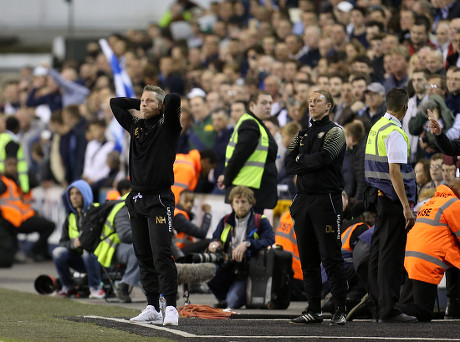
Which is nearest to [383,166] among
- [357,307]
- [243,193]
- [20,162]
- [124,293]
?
[357,307]

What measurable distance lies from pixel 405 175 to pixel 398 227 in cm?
52

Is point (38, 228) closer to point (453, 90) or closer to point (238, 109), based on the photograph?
point (238, 109)

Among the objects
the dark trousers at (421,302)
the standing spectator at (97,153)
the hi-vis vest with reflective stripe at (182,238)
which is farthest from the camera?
the standing spectator at (97,153)

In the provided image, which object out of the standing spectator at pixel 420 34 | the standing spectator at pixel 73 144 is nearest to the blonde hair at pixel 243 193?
the standing spectator at pixel 420 34

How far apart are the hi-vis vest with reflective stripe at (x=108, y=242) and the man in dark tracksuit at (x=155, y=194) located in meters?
Result: 3.64

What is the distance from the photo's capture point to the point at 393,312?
11.4 metres

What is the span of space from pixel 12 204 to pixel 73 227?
18.3ft

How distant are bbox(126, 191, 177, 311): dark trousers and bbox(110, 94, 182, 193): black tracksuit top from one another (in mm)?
121

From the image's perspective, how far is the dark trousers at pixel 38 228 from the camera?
68.0 ft

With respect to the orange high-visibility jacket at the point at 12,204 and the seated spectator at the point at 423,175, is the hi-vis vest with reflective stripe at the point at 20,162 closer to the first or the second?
the orange high-visibility jacket at the point at 12,204

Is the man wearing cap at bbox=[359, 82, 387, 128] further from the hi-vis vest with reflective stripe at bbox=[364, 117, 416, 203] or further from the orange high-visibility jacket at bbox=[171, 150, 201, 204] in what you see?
the hi-vis vest with reflective stripe at bbox=[364, 117, 416, 203]

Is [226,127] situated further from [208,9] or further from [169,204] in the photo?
[208,9]

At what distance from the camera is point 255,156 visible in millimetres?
14359

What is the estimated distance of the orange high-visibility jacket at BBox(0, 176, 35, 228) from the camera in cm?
2069
